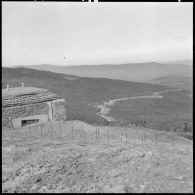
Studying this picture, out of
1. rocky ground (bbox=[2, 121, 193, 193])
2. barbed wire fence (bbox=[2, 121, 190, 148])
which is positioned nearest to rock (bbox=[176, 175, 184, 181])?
rocky ground (bbox=[2, 121, 193, 193])

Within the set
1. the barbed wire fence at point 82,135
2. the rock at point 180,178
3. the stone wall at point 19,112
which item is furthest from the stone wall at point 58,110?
the rock at point 180,178

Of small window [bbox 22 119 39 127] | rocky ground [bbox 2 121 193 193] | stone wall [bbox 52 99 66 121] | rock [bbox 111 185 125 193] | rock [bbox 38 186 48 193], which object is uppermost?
stone wall [bbox 52 99 66 121]

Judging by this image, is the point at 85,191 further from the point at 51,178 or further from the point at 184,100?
the point at 184,100

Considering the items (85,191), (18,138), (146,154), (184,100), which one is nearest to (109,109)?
(184,100)

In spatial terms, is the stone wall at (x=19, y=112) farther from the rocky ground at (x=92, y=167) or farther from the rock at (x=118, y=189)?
the rock at (x=118, y=189)

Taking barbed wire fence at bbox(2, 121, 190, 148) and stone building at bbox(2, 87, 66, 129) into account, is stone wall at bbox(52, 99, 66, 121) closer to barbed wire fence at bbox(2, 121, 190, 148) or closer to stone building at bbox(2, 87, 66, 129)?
stone building at bbox(2, 87, 66, 129)

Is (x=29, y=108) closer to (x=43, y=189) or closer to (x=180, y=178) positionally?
(x=43, y=189)

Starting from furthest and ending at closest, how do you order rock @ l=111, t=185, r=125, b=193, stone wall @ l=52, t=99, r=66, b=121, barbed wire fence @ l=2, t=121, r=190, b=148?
1. stone wall @ l=52, t=99, r=66, b=121
2. barbed wire fence @ l=2, t=121, r=190, b=148
3. rock @ l=111, t=185, r=125, b=193

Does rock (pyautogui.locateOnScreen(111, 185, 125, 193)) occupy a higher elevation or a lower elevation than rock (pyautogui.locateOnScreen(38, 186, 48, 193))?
higher
